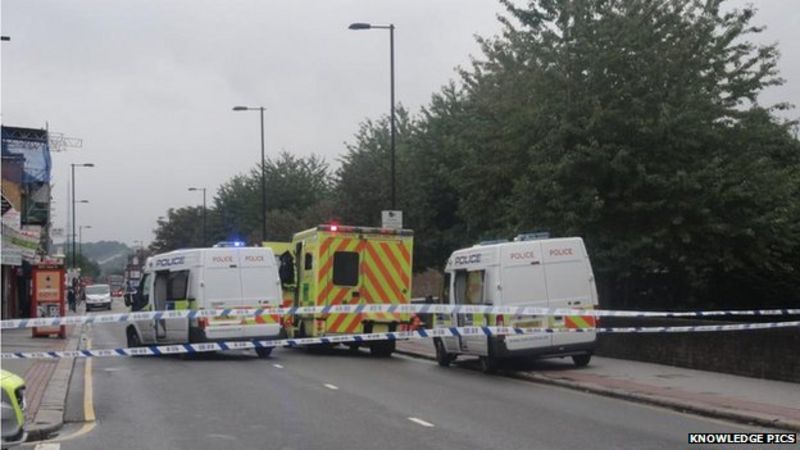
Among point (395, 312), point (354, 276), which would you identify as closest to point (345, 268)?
point (354, 276)

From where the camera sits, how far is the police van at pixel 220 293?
22094mm

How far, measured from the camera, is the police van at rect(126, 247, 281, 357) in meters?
22.1

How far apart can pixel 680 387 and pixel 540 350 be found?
341 centimetres

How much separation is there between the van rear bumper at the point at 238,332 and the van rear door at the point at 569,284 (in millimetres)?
6709

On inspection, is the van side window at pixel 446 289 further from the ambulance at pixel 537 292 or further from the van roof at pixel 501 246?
the ambulance at pixel 537 292

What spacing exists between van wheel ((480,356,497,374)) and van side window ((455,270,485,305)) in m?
1.09

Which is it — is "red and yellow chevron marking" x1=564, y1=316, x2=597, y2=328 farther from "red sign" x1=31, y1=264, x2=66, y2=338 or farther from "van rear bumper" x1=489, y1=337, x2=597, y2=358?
"red sign" x1=31, y1=264, x2=66, y2=338

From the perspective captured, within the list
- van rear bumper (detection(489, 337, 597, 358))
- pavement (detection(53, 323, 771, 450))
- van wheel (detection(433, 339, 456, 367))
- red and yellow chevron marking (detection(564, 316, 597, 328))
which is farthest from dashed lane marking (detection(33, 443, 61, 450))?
van wheel (detection(433, 339, 456, 367))

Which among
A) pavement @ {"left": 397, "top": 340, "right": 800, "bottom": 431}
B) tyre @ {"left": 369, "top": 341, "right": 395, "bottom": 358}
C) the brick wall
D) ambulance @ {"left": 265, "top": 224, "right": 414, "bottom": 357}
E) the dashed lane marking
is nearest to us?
the dashed lane marking

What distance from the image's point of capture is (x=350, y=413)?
1315cm

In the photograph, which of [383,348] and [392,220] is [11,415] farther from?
[392,220]

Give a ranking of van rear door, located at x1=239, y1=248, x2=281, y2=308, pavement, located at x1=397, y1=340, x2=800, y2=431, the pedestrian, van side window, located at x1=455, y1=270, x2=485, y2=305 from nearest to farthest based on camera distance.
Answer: pavement, located at x1=397, y1=340, x2=800, y2=431 → van side window, located at x1=455, y1=270, x2=485, y2=305 → van rear door, located at x1=239, y1=248, x2=281, y2=308 → the pedestrian

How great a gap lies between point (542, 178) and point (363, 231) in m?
4.51

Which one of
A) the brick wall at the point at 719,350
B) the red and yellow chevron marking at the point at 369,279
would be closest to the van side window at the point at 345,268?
the red and yellow chevron marking at the point at 369,279
